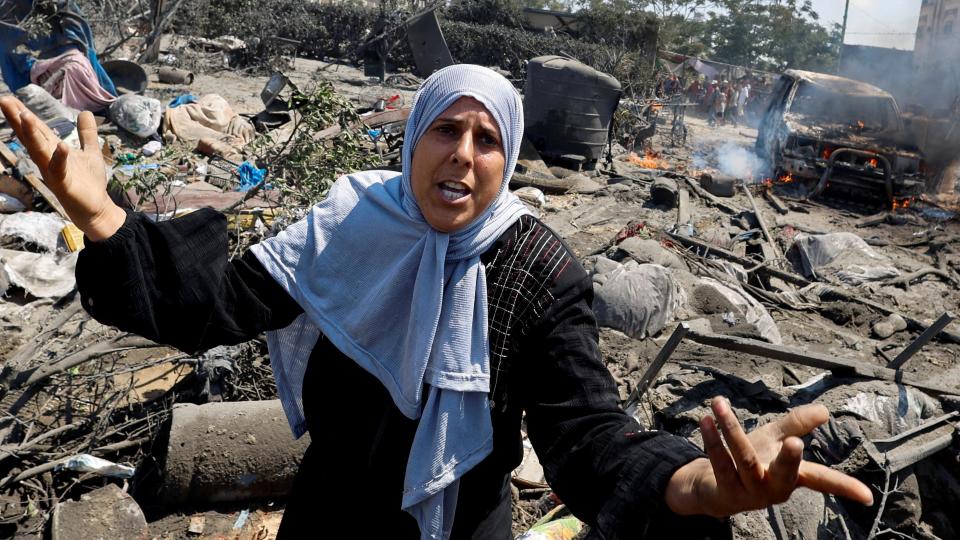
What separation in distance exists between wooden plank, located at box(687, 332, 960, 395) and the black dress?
2574mm

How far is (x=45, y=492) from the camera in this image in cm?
292

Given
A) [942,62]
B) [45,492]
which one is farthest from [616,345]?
[942,62]

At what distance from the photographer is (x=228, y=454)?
3080mm

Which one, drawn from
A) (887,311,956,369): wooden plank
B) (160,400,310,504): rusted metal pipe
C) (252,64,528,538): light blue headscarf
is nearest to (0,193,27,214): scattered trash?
(160,400,310,504): rusted metal pipe

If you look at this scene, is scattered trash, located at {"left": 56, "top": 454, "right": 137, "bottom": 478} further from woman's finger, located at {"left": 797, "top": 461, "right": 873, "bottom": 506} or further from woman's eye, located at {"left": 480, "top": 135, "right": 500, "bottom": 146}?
woman's finger, located at {"left": 797, "top": 461, "right": 873, "bottom": 506}

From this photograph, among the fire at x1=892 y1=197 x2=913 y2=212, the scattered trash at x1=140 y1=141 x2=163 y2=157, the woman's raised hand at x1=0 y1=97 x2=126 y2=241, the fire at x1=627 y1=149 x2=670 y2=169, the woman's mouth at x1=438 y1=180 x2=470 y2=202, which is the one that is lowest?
the fire at x1=892 y1=197 x2=913 y2=212

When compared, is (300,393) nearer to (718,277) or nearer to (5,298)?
(5,298)

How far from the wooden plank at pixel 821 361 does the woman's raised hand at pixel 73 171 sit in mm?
3240

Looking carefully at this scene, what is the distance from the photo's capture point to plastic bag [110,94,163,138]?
8.88 meters

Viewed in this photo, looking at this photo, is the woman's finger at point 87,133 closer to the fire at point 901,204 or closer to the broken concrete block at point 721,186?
the broken concrete block at point 721,186

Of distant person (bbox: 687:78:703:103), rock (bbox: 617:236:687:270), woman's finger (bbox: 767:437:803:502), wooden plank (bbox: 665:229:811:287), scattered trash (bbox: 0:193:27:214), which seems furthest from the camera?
distant person (bbox: 687:78:703:103)

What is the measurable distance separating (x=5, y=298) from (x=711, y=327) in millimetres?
5243

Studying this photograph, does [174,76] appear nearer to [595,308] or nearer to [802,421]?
[595,308]

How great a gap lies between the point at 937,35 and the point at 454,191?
106 feet
